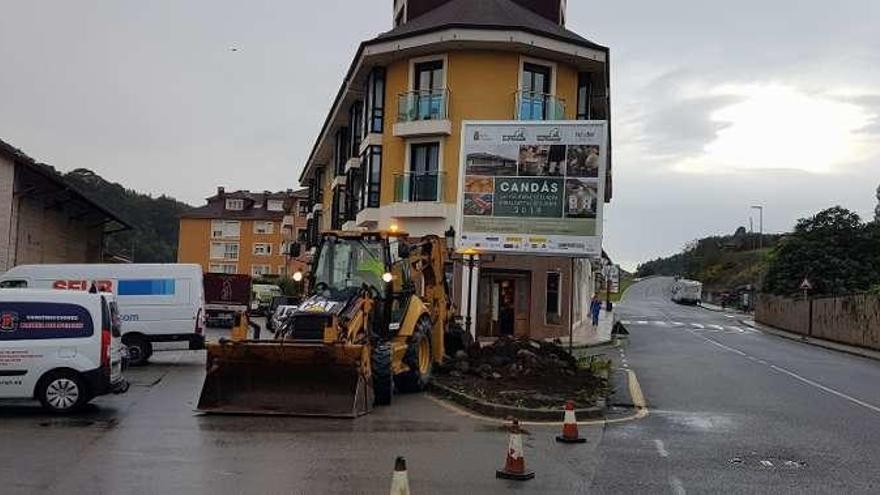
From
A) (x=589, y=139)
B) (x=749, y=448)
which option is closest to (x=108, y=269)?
(x=589, y=139)

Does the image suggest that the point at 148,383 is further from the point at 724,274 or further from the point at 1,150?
the point at 724,274

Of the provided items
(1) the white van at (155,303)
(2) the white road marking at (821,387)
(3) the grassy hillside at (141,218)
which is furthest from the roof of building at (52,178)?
(3) the grassy hillside at (141,218)

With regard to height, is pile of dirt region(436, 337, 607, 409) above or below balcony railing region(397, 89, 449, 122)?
below

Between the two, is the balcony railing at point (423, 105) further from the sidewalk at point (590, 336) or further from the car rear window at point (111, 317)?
the car rear window at point (111, 317)

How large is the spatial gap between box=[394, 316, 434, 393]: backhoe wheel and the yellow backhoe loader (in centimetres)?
2

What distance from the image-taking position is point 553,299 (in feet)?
119

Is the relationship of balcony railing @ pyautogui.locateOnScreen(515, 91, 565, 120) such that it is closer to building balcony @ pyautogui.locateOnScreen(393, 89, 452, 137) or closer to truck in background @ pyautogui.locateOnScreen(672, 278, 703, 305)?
building balcony @ pyautogui.locateOnScreen(393, 89, 452, 137)

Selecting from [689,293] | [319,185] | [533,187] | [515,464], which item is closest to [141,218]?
[319,185]

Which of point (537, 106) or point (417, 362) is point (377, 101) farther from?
point (417, 362)

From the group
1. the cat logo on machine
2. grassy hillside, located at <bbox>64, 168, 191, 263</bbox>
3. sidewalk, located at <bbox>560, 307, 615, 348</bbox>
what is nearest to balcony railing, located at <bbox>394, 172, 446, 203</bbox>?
sidewalk, located at <bbox>560, 307, 615, 348</bbox>

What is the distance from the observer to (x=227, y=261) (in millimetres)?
116438

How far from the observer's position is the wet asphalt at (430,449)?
9102 millimetres

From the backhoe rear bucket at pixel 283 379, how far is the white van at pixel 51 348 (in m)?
1.73

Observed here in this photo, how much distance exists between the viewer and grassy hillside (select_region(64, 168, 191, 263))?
96812 millimetres
